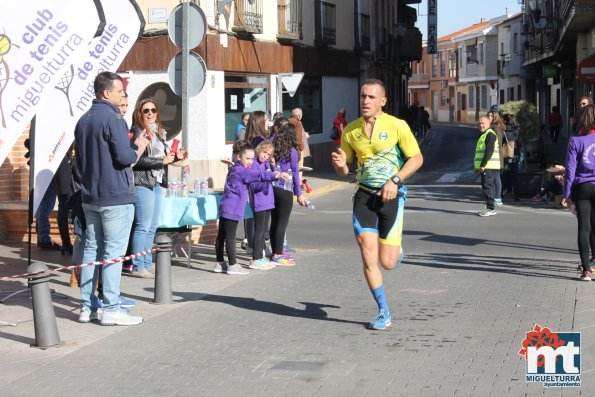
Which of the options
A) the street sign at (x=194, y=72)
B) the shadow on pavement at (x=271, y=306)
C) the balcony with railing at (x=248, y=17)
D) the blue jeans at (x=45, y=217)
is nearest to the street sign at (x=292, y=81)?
the balcony with railing at (x=248, y=17)

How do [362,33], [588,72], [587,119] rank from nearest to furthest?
[587,119] → [588,72] → [362,33]

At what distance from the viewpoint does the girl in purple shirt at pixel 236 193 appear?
1109 centimetres

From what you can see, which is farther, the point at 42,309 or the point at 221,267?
the point at 221,267

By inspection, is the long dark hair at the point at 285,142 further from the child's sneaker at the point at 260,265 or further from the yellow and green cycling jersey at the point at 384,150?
the yellow and green cycling jersey at the point at 384,150

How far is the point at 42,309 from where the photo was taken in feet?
24.6

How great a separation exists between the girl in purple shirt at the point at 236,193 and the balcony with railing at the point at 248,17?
1385 centimetres

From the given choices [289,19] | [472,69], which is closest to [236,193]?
[289,19]

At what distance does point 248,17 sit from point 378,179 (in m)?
18.0

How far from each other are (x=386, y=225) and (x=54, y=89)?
3.57 meters

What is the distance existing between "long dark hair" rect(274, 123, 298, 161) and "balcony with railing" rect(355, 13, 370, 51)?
24749mm

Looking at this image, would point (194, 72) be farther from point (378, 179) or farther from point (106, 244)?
point (378, 179)

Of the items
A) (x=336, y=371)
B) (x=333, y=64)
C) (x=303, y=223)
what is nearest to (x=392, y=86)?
(x=333, y=64)

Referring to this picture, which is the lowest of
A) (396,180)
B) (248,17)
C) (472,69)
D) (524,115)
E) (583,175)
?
(583,175)

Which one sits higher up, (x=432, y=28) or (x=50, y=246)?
(x=432, y=28)
